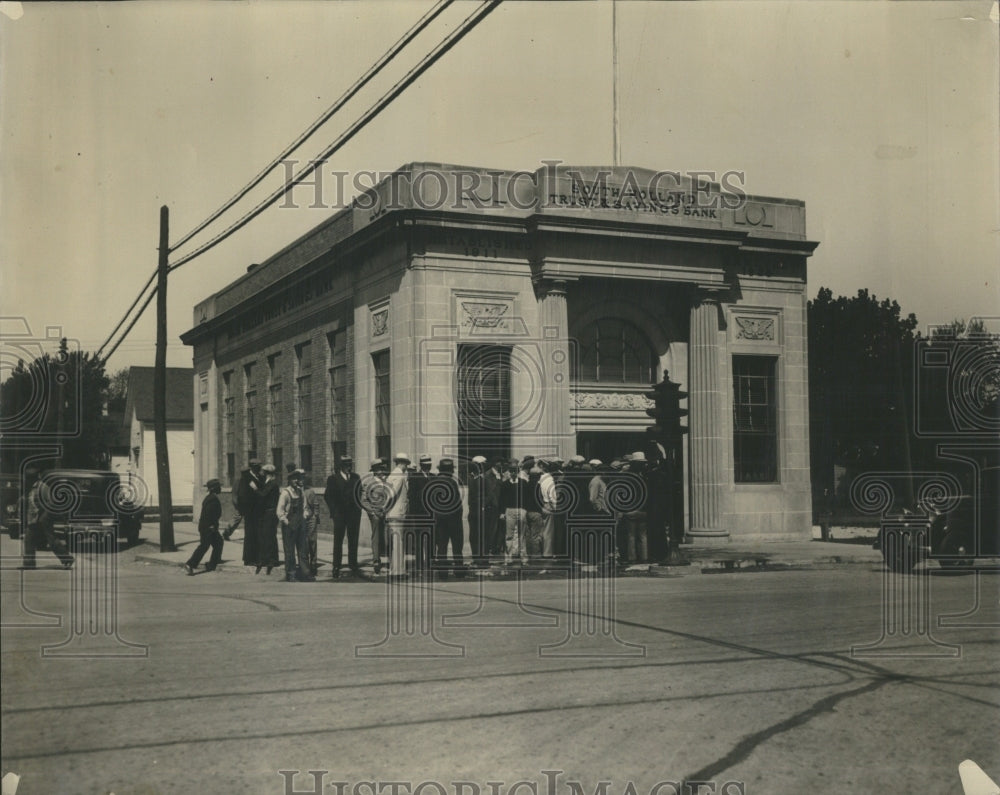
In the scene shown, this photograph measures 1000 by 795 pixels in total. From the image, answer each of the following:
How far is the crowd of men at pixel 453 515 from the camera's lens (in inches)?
539

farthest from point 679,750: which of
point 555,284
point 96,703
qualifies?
point 555,284

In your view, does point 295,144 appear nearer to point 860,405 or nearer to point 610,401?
point 610,401

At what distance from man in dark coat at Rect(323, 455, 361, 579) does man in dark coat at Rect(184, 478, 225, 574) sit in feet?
4.85

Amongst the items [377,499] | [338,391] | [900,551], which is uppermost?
[338,391]

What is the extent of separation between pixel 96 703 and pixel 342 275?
1103 centimetres

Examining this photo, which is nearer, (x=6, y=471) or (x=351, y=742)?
(x=351, y=742)

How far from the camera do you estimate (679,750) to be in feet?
18.6

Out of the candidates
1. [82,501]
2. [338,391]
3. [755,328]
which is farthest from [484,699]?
[755,328]

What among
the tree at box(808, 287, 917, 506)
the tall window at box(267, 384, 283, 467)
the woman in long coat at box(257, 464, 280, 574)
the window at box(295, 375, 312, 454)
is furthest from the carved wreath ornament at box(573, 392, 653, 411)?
the woman in long coat at box(257, 464, 280, 574)

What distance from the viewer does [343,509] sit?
1383 centimetres

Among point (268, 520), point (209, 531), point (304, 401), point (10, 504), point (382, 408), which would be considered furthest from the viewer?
point (304, 401)

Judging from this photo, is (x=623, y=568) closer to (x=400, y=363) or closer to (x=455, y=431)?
(x=455, y=431)

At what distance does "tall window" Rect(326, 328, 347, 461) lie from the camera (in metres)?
16.8

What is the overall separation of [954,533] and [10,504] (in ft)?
42.1
